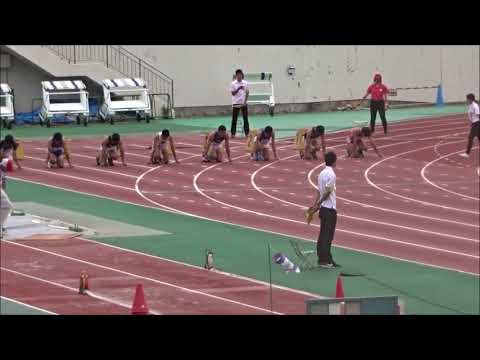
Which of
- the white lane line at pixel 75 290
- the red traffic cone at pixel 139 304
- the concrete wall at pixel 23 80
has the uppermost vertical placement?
the concrete wall at pixel 23 80

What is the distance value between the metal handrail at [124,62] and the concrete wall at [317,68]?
11.1 inches

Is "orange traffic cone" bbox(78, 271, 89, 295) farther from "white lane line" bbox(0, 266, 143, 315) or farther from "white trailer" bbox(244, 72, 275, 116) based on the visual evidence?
"white trailer" bbox(244, 72, 275, 116)

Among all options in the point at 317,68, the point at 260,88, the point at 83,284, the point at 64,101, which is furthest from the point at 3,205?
the point at 317,68

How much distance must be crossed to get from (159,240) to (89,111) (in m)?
20.8

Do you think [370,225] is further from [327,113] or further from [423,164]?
[327,113]

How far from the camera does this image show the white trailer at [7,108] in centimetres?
3797

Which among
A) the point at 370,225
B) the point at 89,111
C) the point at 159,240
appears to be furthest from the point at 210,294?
the point at 89,111

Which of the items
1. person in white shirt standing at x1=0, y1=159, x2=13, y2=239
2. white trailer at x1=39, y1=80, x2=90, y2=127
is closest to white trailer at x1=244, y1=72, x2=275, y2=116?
white trailer at x1=39, y1=80, x2=90, y2=127

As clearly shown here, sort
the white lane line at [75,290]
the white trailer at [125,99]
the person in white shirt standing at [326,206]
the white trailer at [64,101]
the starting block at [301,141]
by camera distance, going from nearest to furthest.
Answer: the white lane line at [75,290]
the person in white shirt standing at [326,206]
the starting block at [301,141]
the white trailer at [64,101]
the white trailer at [125,99]

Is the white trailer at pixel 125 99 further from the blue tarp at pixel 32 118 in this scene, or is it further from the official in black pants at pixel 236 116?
the official in black pants at pixel 236 116

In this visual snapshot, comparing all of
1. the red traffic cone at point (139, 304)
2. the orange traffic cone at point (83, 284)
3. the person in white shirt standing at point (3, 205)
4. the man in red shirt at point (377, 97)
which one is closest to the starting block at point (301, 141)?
the man in red shirt at point (377, 97)

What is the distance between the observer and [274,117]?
43844 millimetres

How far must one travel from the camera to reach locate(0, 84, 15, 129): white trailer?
38.0 metres

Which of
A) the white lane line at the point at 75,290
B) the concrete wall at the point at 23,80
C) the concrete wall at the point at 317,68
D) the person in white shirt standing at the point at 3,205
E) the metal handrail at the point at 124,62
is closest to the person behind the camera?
the white lane line at the point at 75,290
